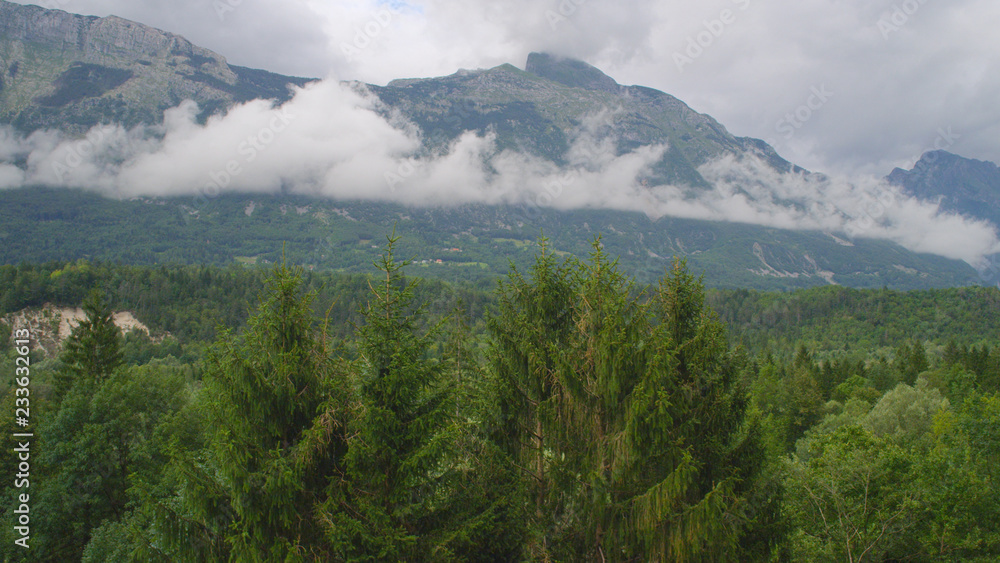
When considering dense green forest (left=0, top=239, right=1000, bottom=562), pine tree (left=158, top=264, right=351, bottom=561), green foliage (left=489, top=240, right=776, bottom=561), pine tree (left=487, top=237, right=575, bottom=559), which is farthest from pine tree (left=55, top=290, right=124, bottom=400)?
green foliage (left=489, top=240, right=776, bottom=561)

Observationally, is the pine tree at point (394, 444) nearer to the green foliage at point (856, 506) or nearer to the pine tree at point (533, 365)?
the pine tree at point (533, 365)

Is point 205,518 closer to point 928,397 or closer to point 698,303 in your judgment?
point 698,303

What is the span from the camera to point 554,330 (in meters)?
13.5

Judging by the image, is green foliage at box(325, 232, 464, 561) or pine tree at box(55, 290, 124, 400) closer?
green foliage at box(325, 232, 464, 561)

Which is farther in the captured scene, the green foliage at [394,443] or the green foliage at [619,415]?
the green foliage at [619,415]

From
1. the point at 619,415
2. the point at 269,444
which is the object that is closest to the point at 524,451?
the point at 619,415

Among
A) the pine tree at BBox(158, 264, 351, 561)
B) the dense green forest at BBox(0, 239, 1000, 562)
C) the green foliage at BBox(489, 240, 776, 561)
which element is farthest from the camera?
the green foliage at BBox(489, 240, 776, 561)

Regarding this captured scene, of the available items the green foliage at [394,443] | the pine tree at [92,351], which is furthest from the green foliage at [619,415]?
the pine tree at [92,351]

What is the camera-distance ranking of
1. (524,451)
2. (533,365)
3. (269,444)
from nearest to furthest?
1. (269,444)
2. (533,365)
3. (524,451)

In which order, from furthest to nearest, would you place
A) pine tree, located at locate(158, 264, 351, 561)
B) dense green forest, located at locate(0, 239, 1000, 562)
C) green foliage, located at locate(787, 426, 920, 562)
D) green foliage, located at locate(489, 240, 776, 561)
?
green foliage, located at locate(787, 426, 920, 562)
green foliage, located at locate(489, 240, 776, 561)
dense green forest, located at locate(0, 239, 1000, 562)
pine tree, located at locate(158, 264, 351, 561)

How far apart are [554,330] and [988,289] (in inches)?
9285

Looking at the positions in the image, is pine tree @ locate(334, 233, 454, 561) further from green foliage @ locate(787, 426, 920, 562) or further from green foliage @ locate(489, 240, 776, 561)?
green foliage @ locate(787, 426, 920, 562)

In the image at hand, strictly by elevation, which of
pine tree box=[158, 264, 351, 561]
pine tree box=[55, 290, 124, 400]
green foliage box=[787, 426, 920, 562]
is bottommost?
pine tree box=[55, 290, 124, 400]

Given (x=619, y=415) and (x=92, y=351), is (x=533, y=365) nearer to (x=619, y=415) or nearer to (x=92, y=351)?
(x=619, y=415)
